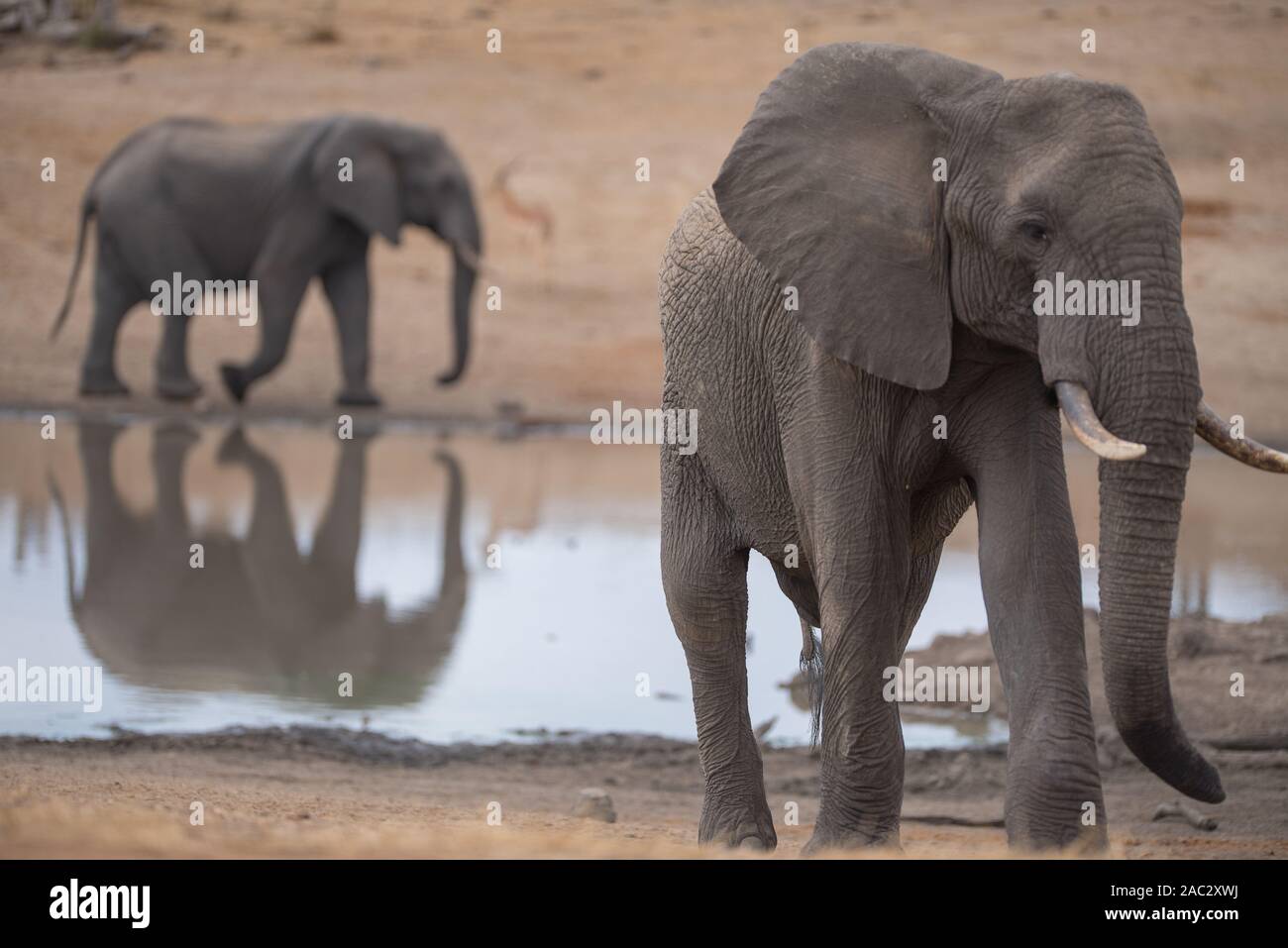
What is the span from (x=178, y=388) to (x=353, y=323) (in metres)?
1.73

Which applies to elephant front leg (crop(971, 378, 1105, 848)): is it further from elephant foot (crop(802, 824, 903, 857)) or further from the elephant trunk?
elephant foot (crop(802, 824, 903, 857))

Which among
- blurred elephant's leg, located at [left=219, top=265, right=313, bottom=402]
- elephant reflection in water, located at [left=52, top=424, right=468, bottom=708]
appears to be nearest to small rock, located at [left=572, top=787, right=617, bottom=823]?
elephant reflection in water, located at [left=52, top=424, right=468, bottom=708]

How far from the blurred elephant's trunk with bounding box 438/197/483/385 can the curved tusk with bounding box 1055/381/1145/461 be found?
540 inches

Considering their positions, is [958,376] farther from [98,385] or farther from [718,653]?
[98,385]

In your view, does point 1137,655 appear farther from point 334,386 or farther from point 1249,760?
point 334,386

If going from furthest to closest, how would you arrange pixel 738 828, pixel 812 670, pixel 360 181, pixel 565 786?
pixel 360 181 < pixel 565 786 < pixel 812 670 < pixel 738 828

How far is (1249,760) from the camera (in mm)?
6848

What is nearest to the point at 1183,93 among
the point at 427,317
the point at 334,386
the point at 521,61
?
the point at 521,61

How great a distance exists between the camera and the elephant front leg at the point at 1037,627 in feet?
14.0

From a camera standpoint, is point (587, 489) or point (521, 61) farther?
point (521, 61)

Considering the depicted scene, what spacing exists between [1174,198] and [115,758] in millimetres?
4119

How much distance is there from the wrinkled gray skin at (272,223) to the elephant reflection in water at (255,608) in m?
4.50

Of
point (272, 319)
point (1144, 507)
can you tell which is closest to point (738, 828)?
point (1144, 507)

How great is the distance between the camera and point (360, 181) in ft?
57.2
